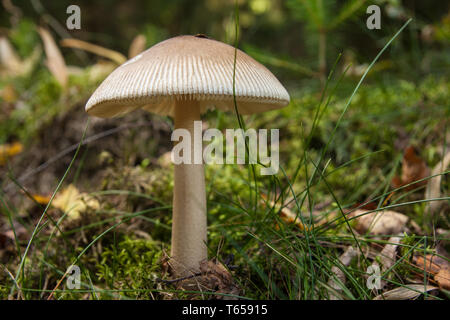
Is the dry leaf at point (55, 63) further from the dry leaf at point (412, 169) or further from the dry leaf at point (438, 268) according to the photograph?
the dry leaf at point (438, 268)

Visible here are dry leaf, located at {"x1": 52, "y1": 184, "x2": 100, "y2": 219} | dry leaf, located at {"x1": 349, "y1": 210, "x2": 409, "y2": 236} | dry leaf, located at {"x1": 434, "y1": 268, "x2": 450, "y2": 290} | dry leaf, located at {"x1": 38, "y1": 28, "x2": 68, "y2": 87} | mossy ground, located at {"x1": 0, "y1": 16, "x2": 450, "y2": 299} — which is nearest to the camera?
dry leaf, located at {"x1": 434, "y1": 268, "x2": 450, "y2": 290}

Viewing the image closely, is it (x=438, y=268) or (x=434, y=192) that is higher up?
(x=434, y=192)

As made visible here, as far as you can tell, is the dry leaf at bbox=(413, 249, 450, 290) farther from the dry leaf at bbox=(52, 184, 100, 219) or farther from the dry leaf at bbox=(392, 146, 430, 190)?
the dry leaf at bbox=(52, 184, 100, 219)

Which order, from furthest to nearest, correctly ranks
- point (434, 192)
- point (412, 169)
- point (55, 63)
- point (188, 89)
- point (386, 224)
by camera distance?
point (55, 63)
point (412, 169)
point (434, 192)
point (386, 224)
point (188, 89)

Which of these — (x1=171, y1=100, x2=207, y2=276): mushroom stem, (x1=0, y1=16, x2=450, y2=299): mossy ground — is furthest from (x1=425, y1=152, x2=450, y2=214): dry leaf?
(x1=171, y1=100, x2=207, y2=276): mushroom stem

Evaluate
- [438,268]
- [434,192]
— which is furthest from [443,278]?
[434,192]

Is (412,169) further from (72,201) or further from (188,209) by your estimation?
(72,201)

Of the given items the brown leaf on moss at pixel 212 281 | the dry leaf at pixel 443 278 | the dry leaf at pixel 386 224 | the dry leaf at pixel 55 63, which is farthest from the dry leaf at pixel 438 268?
the dry leaf at pixel 55 63

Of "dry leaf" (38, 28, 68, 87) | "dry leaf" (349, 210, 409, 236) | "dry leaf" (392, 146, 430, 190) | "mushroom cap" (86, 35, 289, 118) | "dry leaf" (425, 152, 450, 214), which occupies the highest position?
"dry leaf" (38, 28, 68, 87)
